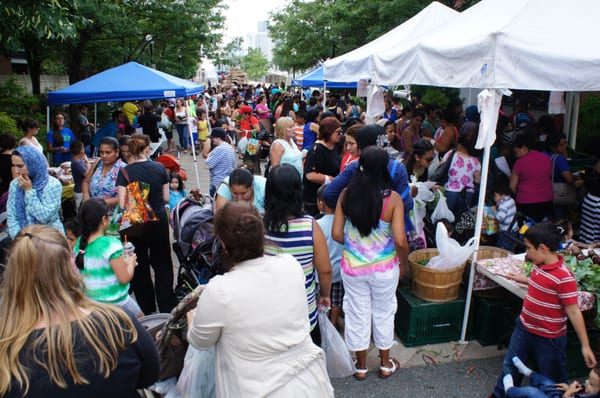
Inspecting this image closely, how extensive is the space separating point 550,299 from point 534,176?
2489 millimetres

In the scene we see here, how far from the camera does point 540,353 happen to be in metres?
3.25

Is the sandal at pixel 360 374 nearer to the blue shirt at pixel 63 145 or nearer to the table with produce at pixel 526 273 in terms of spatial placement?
the table with produce at pixel 526 273

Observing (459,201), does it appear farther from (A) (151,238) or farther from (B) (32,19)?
(B) (32,19)

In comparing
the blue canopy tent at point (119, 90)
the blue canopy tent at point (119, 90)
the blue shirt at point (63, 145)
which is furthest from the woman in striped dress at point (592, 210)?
Answer: the blue shirt at point (63, 145)

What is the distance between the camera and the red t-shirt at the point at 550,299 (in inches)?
120

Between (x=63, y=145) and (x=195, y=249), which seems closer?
(x=195, y=249)

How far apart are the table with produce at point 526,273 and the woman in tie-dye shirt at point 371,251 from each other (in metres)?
0.89

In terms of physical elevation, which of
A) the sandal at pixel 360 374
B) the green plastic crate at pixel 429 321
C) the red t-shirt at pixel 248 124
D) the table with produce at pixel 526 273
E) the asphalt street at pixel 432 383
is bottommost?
the asphalt street at pixel 432 383

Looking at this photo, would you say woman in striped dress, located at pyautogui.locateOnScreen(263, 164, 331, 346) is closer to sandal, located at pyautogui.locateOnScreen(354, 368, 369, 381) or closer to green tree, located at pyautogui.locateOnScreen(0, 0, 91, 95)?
sandal, located at pyautogui.locateOnScreen(354, 368, 369, 381)

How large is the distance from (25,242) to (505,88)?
344 cm

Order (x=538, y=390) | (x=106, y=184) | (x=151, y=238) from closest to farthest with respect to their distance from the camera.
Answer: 1. (x=538, y=390)
2. (x=151, y=238)
3. (x=106, y=184)

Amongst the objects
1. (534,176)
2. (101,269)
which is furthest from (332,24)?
(101,269)

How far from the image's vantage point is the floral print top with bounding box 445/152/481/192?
5562 millimetres

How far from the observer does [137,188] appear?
172 inches
